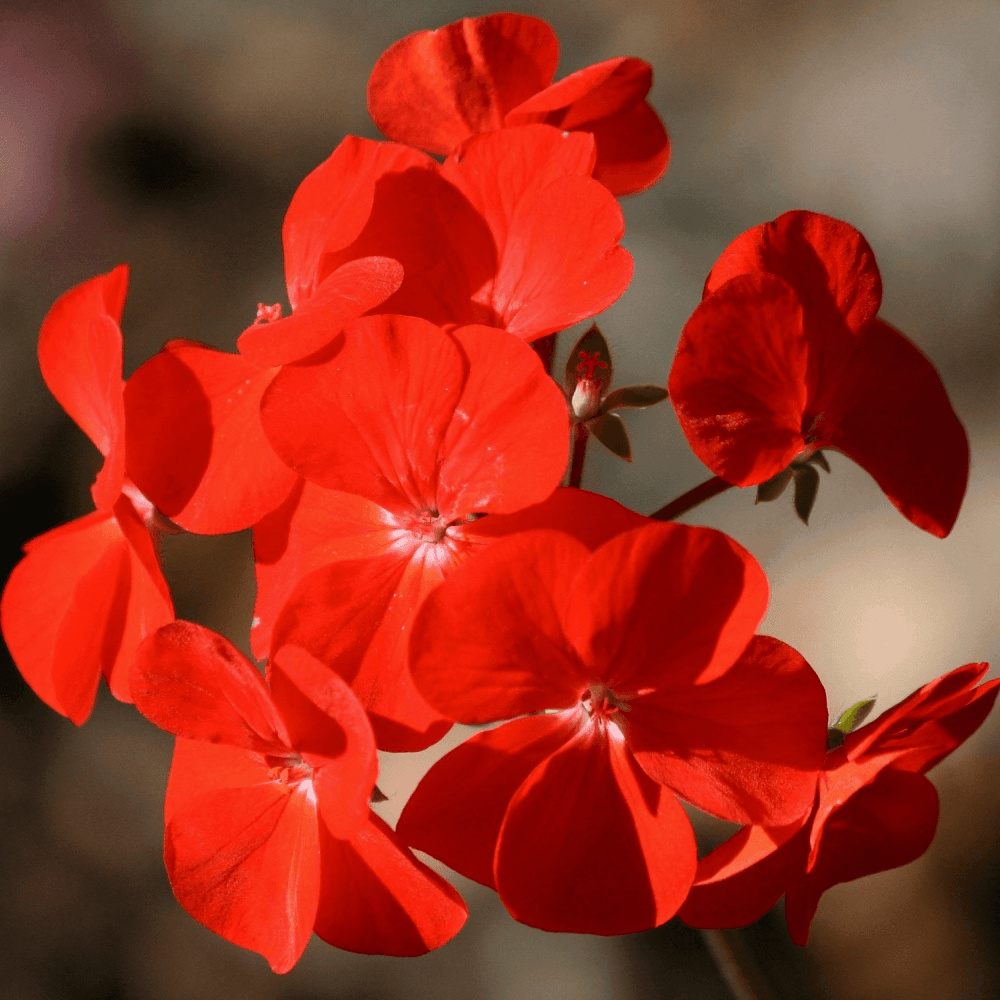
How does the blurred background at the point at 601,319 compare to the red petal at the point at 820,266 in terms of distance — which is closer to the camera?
the red petal at the point at 820,266

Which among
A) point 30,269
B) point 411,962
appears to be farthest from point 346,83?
point 411,962

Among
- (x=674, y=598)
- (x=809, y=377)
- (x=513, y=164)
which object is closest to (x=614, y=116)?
(x=513, y=164)

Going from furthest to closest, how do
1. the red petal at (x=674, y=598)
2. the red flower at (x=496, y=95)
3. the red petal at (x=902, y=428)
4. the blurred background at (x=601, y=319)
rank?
the blurred background at (x=601, y=319)
the red flower at (x=496, y=95)
the red petal at (x=902, y=428)
the red petal at (x=674, y=598)

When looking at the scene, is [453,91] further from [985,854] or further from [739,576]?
[985,854]

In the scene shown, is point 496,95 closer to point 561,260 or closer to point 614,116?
point 614,116

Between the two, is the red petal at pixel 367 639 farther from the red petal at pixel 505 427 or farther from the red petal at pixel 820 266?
the red petal at pixel 820 266

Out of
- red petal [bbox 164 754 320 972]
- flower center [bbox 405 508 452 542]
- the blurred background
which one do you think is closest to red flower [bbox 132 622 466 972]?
red petal [bbox 164 754 320 972]

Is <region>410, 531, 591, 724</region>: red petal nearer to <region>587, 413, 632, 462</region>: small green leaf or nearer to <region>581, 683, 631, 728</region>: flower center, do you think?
<region>581, 683, 631, 728</region>: flower center

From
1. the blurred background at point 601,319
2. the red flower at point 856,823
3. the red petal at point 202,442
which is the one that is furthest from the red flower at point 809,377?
the blurred background at point 601,319
